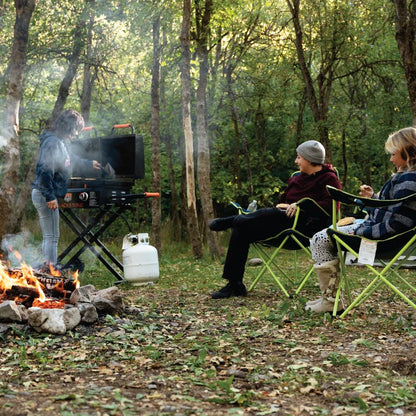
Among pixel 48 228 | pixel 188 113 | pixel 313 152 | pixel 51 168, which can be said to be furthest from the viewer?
pixel 188 113

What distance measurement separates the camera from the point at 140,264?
5469mm

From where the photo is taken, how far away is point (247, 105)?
38.1ft

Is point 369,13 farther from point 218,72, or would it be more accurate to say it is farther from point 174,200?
point 174,200

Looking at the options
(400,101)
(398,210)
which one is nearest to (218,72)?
(400,101)

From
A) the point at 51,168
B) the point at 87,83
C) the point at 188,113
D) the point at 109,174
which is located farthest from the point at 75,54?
the point at 51,168

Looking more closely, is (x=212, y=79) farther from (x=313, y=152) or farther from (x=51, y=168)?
(x=313, y=152)

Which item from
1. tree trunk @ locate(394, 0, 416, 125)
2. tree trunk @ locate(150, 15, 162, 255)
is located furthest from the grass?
tree trunk @ locate(150, 15, 162, 255)

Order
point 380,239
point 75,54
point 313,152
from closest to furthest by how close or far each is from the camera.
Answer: point 380,239
point 313,152
point 75,54

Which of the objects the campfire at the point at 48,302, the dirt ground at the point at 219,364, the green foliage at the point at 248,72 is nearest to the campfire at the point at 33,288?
the campfire at the point at 48,302

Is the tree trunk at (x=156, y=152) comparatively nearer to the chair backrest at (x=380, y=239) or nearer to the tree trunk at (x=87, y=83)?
the tree trunk at (x=87, y=83)

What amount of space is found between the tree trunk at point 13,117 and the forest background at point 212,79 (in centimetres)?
1

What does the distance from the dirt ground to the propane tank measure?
1.39m

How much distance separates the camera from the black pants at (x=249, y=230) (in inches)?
172

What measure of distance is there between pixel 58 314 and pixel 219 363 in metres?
1.15
